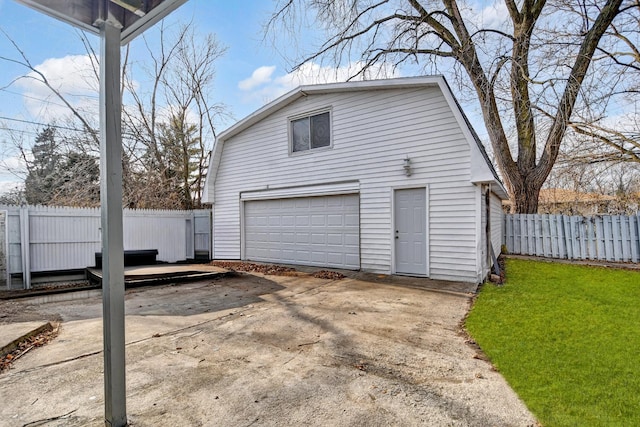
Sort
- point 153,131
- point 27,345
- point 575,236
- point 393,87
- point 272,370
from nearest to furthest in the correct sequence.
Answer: point 272,370, point 27,345, point 393,87, point 575,236, point 153,131

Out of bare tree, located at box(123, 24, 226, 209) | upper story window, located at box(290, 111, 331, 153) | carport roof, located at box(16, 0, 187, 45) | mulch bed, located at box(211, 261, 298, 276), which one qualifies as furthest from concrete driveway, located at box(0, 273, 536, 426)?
bare tree, located at box(123, 24, 226, 209)

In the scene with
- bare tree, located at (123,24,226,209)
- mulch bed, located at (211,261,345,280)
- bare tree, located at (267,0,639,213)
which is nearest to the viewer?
mulch bed, located at (211,261,345,280)

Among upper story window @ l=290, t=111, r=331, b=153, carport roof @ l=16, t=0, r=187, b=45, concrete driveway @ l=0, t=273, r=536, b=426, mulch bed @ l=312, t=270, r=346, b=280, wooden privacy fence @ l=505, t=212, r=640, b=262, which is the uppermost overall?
upper story window @ l=290, t=111, r=331, b=153

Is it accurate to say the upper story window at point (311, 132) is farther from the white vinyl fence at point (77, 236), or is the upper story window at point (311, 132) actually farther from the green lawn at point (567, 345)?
the green lawn at point (567, 345)

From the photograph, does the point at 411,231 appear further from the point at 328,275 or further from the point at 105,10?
the point at 105,10

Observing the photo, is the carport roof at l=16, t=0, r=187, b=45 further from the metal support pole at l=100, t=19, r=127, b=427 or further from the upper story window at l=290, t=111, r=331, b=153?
the upper story window at l=290, t=111, r=331, b=153

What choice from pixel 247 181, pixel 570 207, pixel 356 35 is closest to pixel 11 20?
pixel 247 181

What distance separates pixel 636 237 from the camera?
9398mm

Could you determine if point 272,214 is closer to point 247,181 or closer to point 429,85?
point 247,181

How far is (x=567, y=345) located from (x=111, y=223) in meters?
4.42

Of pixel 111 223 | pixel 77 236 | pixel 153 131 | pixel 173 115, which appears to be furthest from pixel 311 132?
pixel 173 115

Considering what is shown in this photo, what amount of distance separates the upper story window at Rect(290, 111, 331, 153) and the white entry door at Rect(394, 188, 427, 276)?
2601mm

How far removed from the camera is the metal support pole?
1.98 meters

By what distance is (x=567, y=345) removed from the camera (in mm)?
3498
